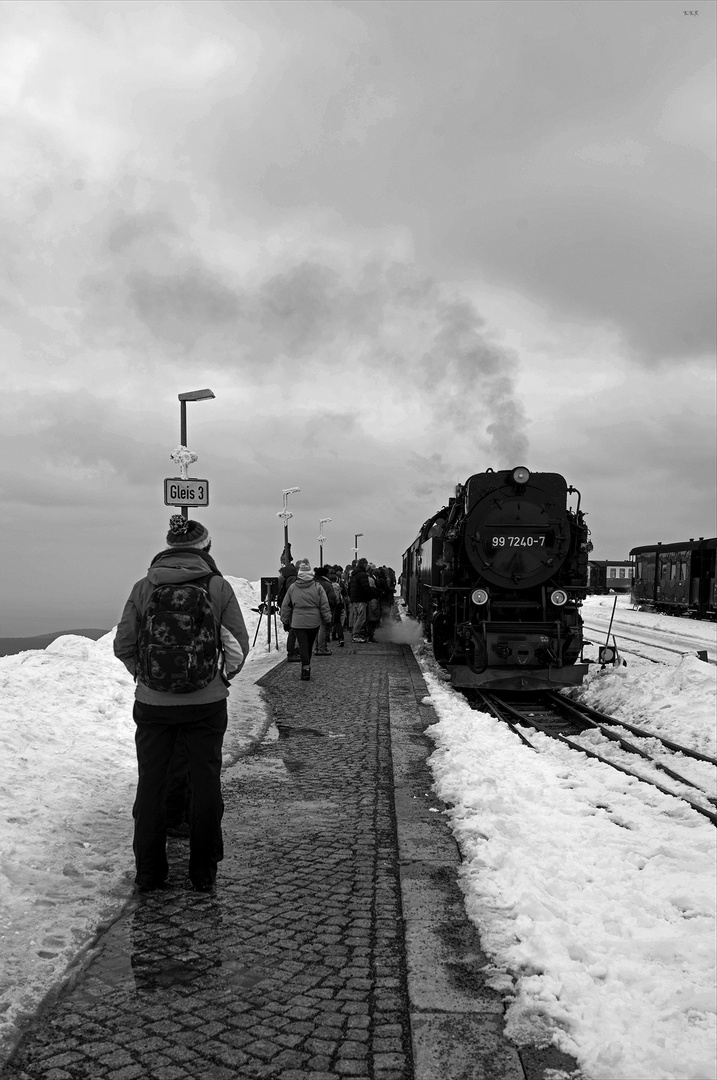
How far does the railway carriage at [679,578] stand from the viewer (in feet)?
108

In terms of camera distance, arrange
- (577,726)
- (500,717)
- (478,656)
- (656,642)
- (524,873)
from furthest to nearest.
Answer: (656,642)
(478,656)
(500,717)
(577,726)
(524,873)

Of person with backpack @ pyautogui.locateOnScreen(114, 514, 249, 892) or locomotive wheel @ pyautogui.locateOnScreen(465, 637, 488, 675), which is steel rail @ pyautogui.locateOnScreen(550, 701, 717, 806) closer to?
locomotive wheel @ pyautogui.locateOnScreen(465, 637, 488, 675)

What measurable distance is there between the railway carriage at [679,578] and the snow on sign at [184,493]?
2475 centimetres

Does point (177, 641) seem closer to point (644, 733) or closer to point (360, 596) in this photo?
point (644, 733)

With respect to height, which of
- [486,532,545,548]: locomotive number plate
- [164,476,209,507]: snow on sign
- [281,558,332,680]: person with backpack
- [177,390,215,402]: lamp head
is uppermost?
[177,390,215,402]: lamp head

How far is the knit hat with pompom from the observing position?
15.0ft

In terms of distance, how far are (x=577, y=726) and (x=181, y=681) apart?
24.8 feet

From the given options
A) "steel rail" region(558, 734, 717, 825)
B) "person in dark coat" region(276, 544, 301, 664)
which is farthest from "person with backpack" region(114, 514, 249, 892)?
"person in dark coat" region(276, 544, 301, 664)

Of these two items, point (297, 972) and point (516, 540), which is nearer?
point (297, 972)

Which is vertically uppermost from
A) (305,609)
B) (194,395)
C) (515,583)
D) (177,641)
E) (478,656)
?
(194,395)

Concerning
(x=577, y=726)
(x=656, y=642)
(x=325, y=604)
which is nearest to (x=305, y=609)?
(x=325, y=604)

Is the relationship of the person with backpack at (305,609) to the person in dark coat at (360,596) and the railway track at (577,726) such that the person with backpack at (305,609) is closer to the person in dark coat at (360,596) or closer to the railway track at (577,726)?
the railway track at (577,726)

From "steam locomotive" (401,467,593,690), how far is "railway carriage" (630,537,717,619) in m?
20.3

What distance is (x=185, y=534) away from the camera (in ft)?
15.0
